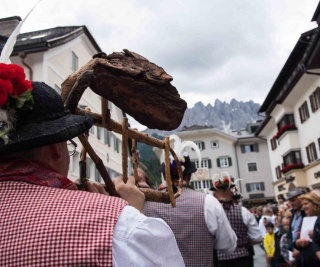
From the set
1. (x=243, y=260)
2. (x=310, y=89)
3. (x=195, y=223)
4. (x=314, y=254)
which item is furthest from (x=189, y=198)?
(x=310, y=89)

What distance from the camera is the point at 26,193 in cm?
120

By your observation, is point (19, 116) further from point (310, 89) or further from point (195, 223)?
point (310, 89)

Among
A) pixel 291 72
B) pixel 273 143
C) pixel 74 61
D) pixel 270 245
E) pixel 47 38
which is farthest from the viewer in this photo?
pixel 273 143

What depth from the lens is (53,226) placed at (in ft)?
3.67

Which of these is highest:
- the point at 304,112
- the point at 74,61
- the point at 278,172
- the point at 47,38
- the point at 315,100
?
the point at 74,61

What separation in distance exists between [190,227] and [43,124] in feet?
7.43

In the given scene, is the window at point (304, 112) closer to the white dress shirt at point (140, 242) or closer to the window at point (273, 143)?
the window at point (273, 143)

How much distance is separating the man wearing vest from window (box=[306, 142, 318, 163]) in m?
18.9

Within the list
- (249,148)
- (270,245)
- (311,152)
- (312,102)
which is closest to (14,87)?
(270,245)

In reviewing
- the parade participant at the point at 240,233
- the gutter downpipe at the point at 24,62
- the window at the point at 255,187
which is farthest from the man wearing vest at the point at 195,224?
the window at the point at 255,187

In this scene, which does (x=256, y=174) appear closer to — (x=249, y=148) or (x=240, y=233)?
(x=249, y=148)

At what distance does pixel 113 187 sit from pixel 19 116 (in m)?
0.44

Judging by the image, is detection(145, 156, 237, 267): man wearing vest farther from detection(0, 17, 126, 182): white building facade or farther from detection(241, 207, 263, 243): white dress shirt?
detection(0, 17, 126, 182): white building facade

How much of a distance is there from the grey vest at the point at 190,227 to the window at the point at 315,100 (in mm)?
16595
